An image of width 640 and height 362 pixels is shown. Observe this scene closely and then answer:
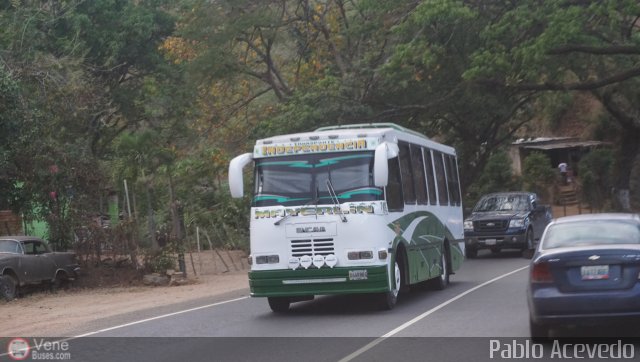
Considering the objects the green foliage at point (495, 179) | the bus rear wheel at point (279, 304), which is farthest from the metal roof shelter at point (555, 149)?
the bus rear wheel at point (279, 304)

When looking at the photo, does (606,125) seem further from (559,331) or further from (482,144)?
(559,331)

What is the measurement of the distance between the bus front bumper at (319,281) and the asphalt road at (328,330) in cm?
46

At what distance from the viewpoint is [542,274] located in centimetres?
1060

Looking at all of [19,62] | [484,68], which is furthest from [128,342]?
[484,68]

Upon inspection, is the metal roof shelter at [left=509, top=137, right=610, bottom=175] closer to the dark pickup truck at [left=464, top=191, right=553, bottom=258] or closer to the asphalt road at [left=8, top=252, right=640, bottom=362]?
the dark pickup truck at [left=464, top=191, right=553, bottom=258]

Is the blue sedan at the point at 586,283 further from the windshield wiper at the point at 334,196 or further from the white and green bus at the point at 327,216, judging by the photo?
the windshield wiper at the point at 334,196

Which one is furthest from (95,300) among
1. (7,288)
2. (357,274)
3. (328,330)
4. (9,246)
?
(328,330)

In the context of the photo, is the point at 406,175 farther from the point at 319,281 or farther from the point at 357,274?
the point at 319,281

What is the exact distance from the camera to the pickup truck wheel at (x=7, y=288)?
69.1 feet

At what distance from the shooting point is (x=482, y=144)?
40.9 metres

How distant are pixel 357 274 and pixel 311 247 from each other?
913 mm

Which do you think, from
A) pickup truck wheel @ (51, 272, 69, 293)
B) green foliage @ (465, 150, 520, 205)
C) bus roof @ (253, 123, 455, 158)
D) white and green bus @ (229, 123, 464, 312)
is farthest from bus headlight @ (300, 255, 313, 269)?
green foliage @ (465, 150, 520, 205)

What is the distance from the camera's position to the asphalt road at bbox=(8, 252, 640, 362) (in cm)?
1116

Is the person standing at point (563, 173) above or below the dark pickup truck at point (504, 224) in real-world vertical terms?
above
